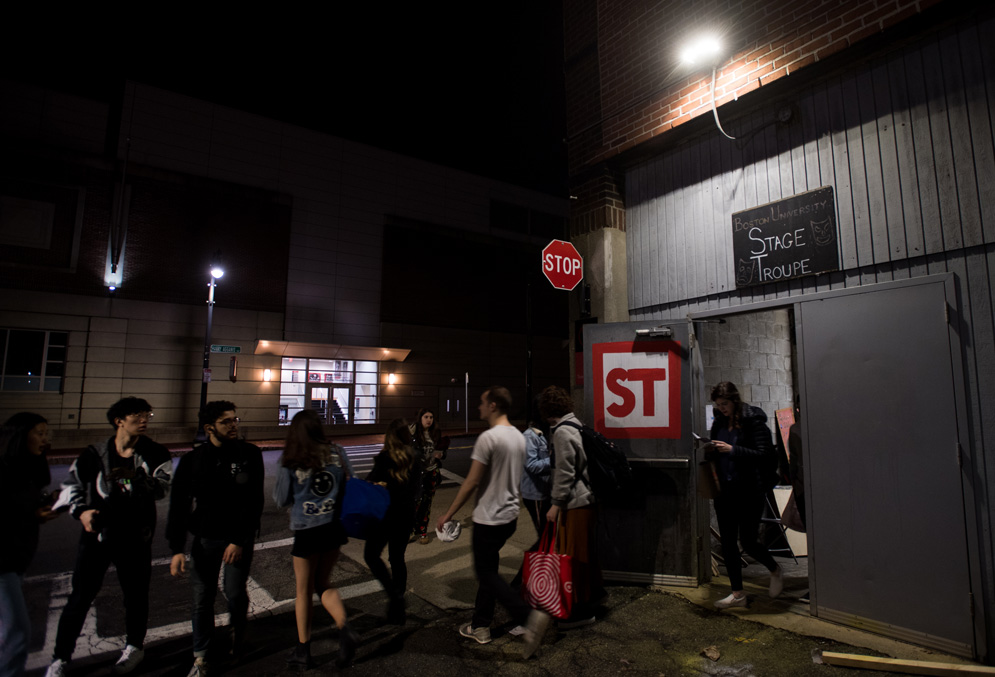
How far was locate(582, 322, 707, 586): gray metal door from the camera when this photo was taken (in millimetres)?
5266

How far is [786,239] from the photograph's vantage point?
5105mm

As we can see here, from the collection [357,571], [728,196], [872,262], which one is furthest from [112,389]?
[872,262]

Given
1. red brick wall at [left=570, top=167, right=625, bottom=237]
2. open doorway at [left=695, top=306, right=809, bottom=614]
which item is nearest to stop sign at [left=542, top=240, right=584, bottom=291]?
red brick wall at [left=570, top=167, right=625, bottom=237]

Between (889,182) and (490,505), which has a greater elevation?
(889,182)

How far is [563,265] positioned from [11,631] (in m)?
6.15

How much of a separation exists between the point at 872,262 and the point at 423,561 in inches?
220

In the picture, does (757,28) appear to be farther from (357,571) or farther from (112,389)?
(112,389)

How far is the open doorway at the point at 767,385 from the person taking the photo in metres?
5.93

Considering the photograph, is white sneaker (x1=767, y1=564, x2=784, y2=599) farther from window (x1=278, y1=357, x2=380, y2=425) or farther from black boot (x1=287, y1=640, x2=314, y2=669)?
window (x1=278, y1=357, x2=380, y2=425)

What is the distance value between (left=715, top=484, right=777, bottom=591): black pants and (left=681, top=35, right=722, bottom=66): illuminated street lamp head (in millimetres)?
4689

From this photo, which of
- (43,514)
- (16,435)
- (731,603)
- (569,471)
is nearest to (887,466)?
(731,603)

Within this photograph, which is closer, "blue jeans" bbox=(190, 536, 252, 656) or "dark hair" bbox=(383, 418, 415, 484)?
"blue jeans" bbox=(190, 536, 252, 656)

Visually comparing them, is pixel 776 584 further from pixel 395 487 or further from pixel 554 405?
pixel 395 487

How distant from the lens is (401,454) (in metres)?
4.95
